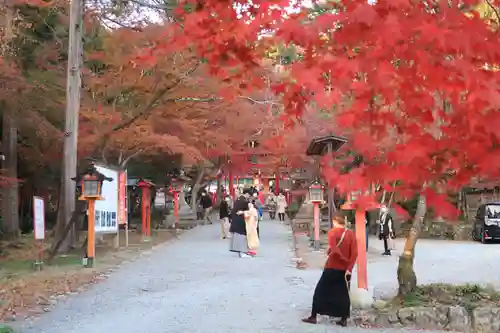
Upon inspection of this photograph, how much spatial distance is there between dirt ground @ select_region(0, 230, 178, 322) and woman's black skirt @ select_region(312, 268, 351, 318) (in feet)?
13.2

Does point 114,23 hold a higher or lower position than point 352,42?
higher

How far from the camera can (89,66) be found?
64.2 ft

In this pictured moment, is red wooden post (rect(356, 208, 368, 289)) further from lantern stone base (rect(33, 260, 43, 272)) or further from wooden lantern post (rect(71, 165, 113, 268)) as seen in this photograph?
lantern stone base (rect(33, 260, 43, 272))

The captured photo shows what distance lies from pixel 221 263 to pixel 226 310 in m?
5.73

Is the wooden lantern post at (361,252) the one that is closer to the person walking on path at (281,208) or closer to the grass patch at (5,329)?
the grass patch at (5,329)

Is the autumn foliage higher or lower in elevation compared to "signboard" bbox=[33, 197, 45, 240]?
higher

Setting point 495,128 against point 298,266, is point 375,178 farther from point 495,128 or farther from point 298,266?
point 298,266

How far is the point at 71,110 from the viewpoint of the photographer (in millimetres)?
15266

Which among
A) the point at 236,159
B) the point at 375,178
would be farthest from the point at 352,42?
the point at 236,159

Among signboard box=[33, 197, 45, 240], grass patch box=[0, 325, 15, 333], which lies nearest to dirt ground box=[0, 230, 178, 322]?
signboard box=[33, 197, 45, 240]

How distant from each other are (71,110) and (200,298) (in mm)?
7873

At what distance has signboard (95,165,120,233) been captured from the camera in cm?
1405

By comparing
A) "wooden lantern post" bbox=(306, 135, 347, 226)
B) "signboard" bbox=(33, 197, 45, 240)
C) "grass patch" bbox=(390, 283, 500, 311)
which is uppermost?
"wooden lantern post" bbox=(306, 135, 347, 226)

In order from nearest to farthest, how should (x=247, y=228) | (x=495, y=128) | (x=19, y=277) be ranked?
(x=495, y=128), (x=19, y=277), (x=247, y=228)
